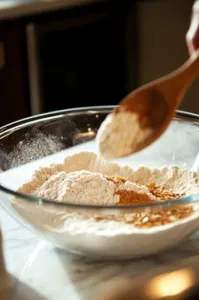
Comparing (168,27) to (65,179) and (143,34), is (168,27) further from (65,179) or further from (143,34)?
(65,179)

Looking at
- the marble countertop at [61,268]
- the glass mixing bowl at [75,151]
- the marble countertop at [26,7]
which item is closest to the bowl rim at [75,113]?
the glass mixing bowl at [75,151]

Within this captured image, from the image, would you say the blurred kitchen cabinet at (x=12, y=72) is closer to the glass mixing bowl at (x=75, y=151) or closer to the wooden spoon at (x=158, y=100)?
the glass mixing bowl at (x=75, y=151)

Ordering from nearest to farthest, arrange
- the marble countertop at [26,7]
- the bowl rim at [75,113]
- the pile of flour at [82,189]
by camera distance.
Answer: the bowl rim at [75,113] < the pile of flour at [82,189] < the marble countertop at [26,7]

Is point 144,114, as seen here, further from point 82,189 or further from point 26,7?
point 26,7

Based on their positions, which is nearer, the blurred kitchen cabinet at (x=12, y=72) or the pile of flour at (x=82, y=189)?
the pile of flour at (x=82, y=189)

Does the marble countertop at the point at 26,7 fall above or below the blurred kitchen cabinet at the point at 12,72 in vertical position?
above

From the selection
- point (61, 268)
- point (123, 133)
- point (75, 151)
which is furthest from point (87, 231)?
point (75, 151)
